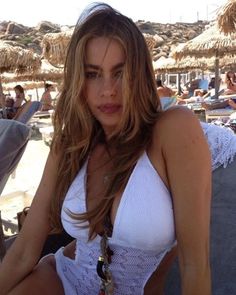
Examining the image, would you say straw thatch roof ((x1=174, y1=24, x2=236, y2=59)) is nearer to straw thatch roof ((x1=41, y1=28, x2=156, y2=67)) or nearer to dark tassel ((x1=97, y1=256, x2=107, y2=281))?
straw thatch roof ((x1=41, y1=28, x2=156, y2=67))

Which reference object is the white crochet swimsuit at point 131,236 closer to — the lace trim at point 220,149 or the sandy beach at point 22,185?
the lace trim at point 220,149

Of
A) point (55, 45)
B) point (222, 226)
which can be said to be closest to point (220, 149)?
point (222, 226)

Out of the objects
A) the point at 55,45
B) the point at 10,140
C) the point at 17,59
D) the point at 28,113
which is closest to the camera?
the point at 10,140

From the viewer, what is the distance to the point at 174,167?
45.4 inches

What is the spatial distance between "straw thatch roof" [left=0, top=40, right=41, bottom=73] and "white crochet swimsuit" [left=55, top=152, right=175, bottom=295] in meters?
9.01

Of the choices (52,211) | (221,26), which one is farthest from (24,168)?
(52,211)

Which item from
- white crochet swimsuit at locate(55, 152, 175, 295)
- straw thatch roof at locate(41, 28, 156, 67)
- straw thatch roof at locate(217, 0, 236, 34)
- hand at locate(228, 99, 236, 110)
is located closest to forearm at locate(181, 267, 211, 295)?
white crochet swimsuit at locate(55, 152, 175, 295)

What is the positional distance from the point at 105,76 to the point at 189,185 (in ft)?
1.54

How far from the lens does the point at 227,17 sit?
557 centimetres

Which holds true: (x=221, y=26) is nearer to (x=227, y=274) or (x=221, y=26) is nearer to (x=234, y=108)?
(x=234, y=108)

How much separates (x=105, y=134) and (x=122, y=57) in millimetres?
331

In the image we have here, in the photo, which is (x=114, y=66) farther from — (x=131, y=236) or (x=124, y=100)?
(x=131, y=236)

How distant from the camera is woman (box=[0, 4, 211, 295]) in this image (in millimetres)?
1138

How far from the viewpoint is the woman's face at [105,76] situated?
4.20 ft
